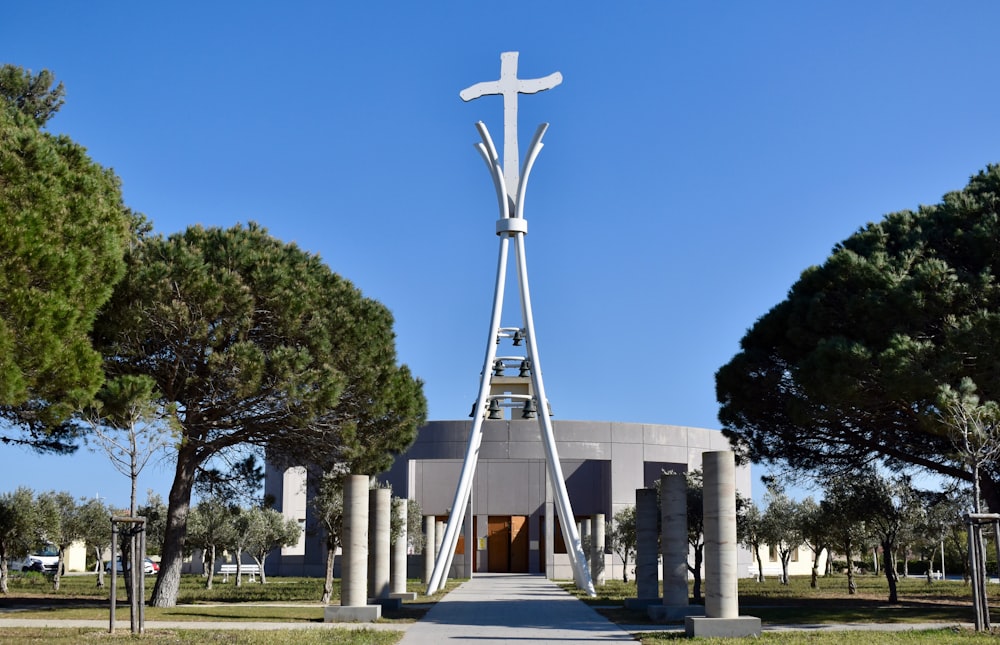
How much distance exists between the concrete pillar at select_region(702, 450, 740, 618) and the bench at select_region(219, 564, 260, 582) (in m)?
39.8

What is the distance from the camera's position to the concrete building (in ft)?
173

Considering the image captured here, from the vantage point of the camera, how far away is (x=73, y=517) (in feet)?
147

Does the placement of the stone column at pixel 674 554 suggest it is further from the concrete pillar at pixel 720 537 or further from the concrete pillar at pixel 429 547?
the concrete pillar at pixel 429 547

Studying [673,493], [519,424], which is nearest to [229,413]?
[673,493]

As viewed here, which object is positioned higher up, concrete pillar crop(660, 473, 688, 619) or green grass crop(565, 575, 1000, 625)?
concrete pillar crop(660, 473, 688, 619)

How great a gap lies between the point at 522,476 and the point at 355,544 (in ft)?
106

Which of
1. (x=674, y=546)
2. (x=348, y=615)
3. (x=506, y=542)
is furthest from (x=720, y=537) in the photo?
(x=506, y=542)

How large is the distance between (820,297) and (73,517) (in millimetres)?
36140

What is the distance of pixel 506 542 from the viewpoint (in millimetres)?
53750

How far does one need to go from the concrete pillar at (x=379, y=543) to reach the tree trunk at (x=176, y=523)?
481 centimetres

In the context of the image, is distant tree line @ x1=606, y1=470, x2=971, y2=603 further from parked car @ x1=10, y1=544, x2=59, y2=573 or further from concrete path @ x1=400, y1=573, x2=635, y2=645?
parked car @ x1=10, y1=544, x2=59, y2=573

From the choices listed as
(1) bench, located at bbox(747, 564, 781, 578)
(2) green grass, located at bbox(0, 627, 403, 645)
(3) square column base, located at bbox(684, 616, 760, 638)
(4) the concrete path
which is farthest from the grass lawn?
(1) bench, located at bbox(747, 564, 781, 578)

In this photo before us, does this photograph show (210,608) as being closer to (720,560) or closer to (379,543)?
(379,543)

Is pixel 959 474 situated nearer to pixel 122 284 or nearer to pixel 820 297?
pixel 820 297
